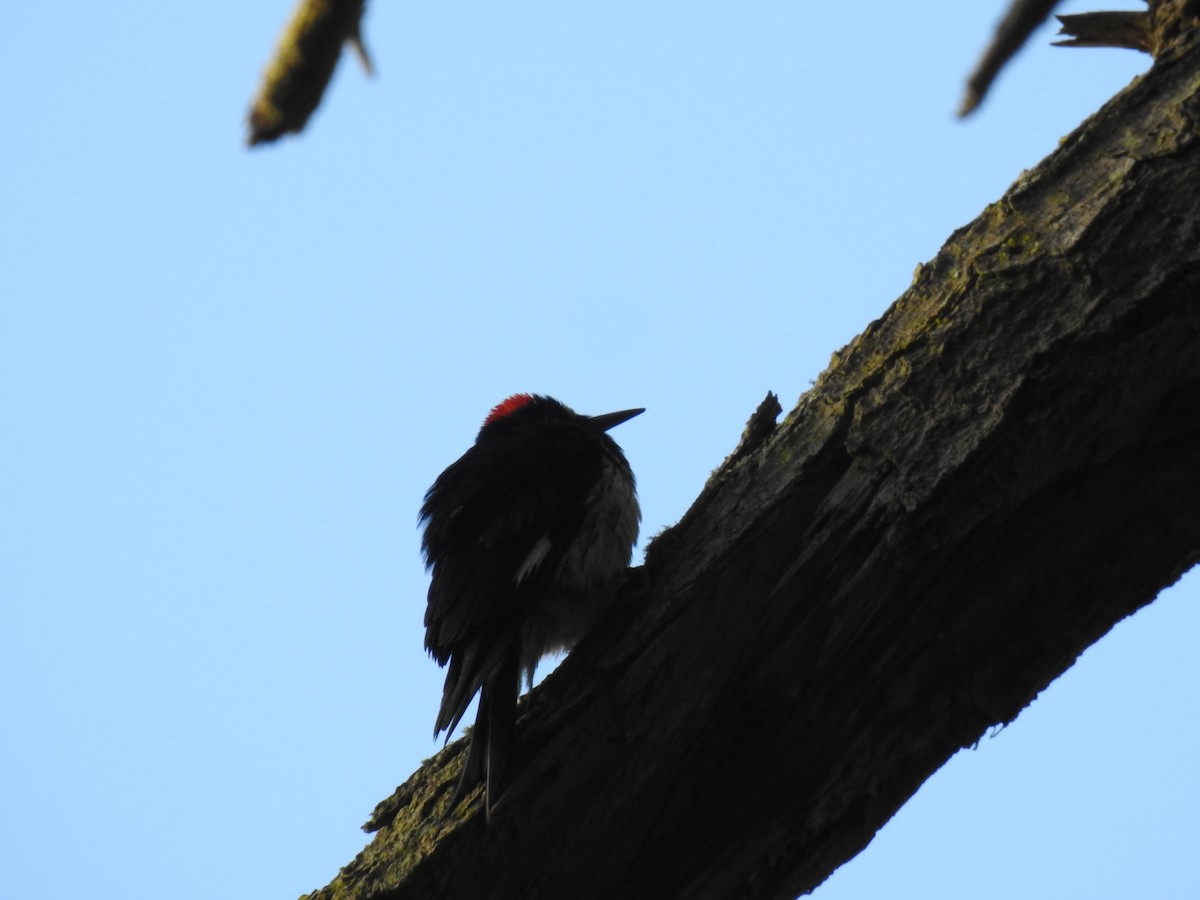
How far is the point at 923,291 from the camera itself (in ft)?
10.3

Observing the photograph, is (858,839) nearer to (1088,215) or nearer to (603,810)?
(603,810)

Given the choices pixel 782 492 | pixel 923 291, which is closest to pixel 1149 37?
pixel 923 291

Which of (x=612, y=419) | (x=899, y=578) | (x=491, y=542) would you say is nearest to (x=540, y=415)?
(x=612, y=419)

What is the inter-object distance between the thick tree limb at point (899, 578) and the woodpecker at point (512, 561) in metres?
0.32

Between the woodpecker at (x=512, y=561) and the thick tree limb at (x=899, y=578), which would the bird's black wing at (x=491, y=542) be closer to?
the woodpecker at (x=512, y=561)

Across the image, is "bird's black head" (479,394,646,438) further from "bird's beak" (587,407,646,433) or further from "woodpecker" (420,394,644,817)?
"woodpecker" (420,394,644,817)

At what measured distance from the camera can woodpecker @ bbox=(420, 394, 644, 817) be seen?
3602 millimetres

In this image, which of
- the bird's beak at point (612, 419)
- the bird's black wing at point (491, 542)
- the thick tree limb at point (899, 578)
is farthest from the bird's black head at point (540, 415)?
the thick tree limb at point (899, 578)

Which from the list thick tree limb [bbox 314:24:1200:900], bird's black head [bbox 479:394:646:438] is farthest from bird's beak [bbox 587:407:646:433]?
thick tree limb [bbox 314:24:1200:900]

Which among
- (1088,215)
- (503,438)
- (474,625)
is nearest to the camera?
(1088,215)

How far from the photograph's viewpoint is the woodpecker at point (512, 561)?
11.8ft

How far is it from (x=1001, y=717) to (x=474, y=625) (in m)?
1.56

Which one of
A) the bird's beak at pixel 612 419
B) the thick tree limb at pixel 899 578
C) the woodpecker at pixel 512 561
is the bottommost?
the thick tree limb at pixel 899 578

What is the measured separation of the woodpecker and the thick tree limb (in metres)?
0.32
